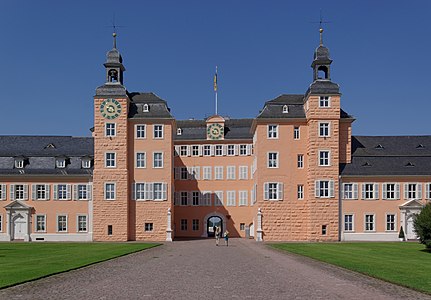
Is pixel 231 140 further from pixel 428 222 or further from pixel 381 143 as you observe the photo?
pixel 428 222

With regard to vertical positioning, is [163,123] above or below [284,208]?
above

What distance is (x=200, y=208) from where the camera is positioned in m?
67.9

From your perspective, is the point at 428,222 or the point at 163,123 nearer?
the point at 428,222

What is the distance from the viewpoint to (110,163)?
186 feet

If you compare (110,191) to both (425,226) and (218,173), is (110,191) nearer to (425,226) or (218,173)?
(218,173)

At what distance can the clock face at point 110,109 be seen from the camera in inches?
2229

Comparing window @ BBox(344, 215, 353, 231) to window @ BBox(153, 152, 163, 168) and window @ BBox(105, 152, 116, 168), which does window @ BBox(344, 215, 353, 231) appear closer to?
window @ BBox(153, 152, 163, 168)

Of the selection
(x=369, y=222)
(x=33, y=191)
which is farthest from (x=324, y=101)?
(x=33, y=191)

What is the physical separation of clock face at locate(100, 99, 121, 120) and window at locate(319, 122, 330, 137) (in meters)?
18.6

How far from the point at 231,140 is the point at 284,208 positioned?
15.5 meters

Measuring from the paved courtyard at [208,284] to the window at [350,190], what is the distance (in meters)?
31.1

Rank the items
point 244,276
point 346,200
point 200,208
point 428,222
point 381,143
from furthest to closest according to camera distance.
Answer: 1. point 200,208
2. point 381,143
3. point 346,200
4. point 428,222
5. point 244,276

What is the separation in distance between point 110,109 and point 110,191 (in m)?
7.61

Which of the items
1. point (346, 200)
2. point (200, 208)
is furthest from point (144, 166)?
point (346, 200)
